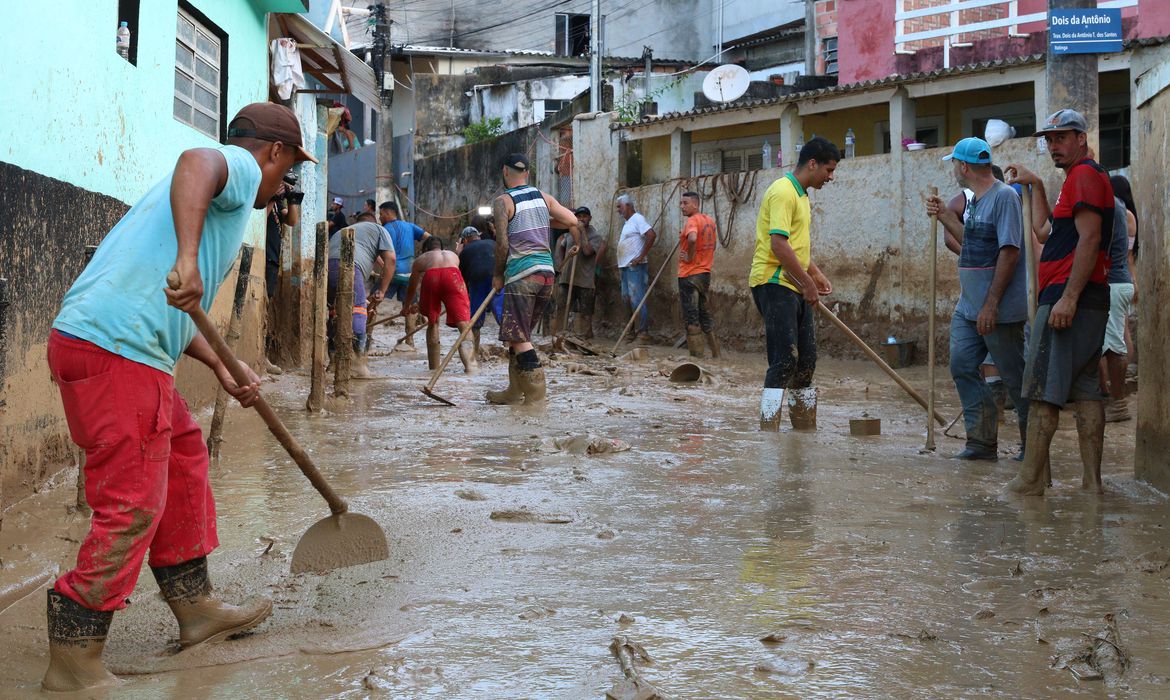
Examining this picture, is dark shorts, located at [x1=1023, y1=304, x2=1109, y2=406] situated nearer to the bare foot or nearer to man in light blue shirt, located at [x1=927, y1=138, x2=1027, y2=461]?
the bare foot

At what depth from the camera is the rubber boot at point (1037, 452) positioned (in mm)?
5375

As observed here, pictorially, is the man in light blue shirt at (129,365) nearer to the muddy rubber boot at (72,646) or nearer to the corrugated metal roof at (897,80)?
the muddy rubber boot at (72,646)

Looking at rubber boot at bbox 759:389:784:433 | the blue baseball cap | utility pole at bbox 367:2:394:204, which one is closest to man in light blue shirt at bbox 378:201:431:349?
rubber boot at bbox 759:389:784:433

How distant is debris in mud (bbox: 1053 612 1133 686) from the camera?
2.81 metres

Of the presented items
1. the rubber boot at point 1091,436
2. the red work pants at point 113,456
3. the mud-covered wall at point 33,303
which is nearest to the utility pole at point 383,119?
the mud-covered wall at point 33,303

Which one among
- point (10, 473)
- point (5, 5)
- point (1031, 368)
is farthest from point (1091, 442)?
point (5, 5)

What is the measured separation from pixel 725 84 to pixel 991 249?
1308 cm

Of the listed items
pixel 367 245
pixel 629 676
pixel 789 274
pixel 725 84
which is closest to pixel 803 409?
pixel 789 274

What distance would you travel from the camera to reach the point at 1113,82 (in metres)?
14.8

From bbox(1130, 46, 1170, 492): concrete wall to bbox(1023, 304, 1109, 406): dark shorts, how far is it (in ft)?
1.14

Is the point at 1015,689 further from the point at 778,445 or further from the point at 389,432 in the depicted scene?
the point at 389,432

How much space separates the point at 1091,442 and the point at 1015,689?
10.1 ft

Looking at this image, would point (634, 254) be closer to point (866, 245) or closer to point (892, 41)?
point (866, 245)

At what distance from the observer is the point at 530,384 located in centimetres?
909
